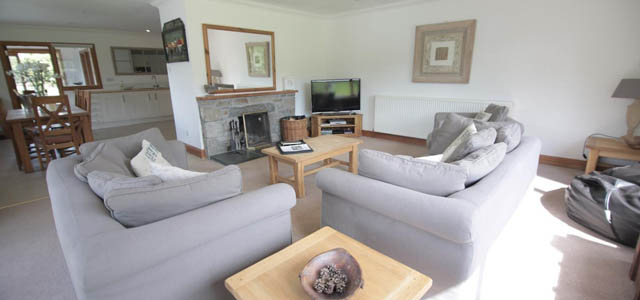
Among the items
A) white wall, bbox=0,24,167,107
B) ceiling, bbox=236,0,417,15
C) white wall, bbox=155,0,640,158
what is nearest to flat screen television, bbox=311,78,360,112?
white wall, bbox=155,0,640,158

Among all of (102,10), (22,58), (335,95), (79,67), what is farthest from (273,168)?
(22,58)

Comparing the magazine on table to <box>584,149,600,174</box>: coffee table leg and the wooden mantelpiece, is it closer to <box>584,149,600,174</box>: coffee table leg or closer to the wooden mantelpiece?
the wooden mantelpiece

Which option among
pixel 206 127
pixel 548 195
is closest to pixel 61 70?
pixel 206 127

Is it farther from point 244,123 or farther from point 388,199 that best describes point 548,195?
point 244,123

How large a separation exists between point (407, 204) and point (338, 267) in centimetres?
58

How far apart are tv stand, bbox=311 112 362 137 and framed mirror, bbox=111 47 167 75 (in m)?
4.47

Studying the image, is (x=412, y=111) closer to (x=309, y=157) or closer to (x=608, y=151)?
(x=608, y=151)

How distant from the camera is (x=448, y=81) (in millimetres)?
4594

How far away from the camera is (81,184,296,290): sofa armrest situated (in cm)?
100

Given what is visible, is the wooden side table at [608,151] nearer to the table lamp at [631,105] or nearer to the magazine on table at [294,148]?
the table lamp at [631,105]

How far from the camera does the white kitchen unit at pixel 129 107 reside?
21.9 ft

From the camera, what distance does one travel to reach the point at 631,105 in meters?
3.19

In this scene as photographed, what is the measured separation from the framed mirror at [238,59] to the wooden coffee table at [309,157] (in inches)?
71.0

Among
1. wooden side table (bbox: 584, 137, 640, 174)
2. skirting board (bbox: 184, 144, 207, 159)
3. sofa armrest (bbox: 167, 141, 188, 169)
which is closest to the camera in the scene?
sofa armrest (bbox: 167, 141, 188, 169)
